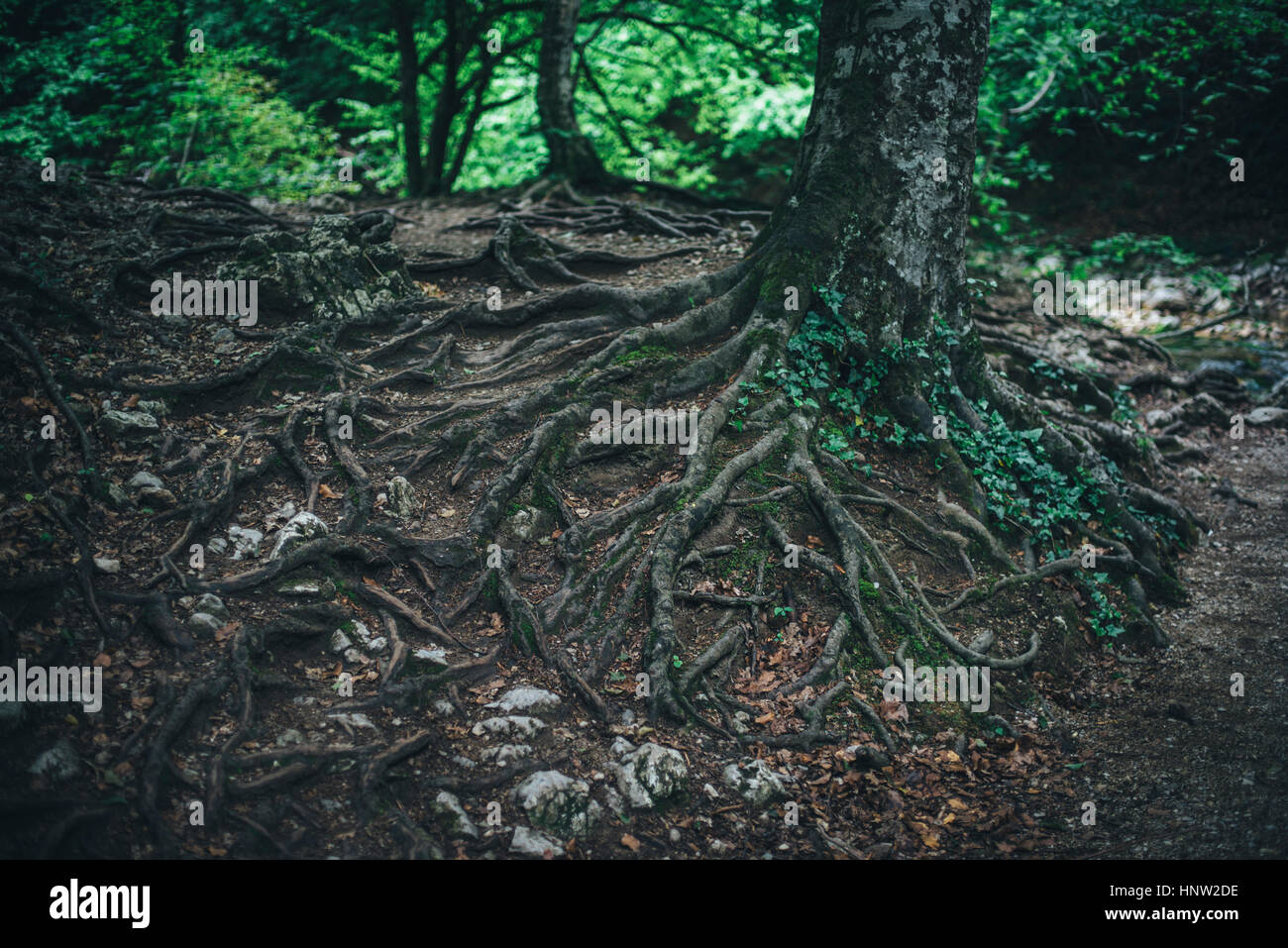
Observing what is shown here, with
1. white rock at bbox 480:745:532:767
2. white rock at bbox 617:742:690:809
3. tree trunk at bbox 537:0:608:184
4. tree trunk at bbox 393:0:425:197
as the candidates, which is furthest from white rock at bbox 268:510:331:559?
tree trunk at bbox 393:0:425:197

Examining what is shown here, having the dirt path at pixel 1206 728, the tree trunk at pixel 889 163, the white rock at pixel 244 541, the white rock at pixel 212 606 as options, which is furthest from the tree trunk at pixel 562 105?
the dirt path at pixel 1206 728

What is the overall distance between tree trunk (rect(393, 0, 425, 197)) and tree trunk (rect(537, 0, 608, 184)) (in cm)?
330

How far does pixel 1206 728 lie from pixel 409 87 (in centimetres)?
1421

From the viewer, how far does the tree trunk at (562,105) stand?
35.9ft

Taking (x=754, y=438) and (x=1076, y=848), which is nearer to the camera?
Answer: (x=1076, y=848)

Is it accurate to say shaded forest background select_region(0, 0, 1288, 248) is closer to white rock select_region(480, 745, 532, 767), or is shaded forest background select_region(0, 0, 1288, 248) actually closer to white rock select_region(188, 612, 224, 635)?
white rock select_region(188, 612, 224, 635)

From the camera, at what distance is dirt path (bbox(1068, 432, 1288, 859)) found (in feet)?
14.1

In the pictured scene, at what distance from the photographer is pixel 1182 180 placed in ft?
47.8

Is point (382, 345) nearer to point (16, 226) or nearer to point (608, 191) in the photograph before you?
point (16, 226)

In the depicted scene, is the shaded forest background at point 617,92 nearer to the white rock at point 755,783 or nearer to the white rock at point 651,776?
the white rock at point 755,783

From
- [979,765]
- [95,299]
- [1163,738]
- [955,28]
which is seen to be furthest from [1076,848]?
[95,299]

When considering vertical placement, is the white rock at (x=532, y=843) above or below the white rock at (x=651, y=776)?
below

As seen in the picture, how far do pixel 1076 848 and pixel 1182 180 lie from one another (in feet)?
48.5

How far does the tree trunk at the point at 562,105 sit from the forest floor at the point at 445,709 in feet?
18.9
